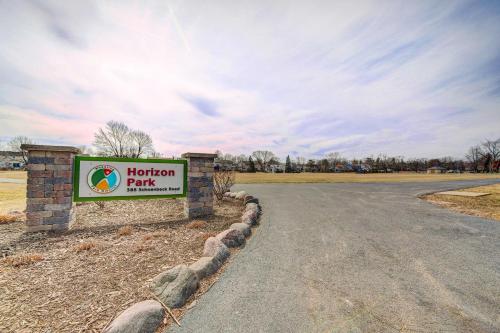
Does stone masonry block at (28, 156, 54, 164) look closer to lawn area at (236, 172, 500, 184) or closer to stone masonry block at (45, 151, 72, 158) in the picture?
stone masonry block at (45, 151, 72, 158)

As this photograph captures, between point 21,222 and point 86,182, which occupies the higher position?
point 86,182

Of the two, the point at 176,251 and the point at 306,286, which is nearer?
the point at 306,286

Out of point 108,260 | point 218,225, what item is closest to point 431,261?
point 218,225

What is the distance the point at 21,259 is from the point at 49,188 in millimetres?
2137

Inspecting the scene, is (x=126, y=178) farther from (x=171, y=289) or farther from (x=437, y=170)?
(x=437, y=170)

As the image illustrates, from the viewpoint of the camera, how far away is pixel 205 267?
3381 mm

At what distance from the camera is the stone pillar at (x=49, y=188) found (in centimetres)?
495

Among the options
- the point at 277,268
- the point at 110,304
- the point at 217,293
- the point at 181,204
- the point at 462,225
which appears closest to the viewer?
the point at 110,304

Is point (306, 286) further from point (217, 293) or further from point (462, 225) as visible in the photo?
point (462, 225)

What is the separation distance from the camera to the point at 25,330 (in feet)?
6.97

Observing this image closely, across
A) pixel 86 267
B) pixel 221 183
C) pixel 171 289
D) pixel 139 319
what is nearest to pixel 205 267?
pixel 171 289

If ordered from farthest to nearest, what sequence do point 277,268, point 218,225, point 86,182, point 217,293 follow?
point 218,225
point 86,182
point 277,268
point 217,293

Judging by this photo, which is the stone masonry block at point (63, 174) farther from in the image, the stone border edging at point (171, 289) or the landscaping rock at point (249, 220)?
the landscaping rock at point (249, 220)

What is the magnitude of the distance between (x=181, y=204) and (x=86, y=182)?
12.0 feet
